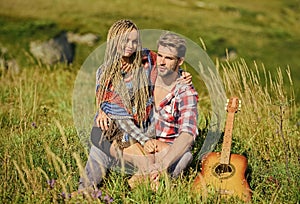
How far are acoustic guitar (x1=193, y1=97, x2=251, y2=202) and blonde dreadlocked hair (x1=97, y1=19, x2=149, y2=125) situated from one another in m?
0.70

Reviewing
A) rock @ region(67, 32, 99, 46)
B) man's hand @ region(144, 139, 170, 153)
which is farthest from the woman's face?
rock @ region(67, 32, 99, 46)

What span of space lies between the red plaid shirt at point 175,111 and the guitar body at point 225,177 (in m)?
0.38

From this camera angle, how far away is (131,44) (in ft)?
14.7

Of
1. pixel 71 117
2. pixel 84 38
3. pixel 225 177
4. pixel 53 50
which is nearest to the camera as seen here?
pixel 225 177

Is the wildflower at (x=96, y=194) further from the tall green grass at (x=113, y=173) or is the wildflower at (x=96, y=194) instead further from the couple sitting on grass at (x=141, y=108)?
the couple sitting on grass at (x=141, y=108)

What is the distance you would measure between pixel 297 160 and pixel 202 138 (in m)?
1.05

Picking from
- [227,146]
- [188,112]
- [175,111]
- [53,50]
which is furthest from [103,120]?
[53,50]

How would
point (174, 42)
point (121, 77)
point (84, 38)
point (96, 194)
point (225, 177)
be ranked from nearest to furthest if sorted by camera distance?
point (96, 194) → point (225, 177) → point (174, 42) → point (121, 77) → point (84, 38)

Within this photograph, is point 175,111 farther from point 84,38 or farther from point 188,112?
point 84,38

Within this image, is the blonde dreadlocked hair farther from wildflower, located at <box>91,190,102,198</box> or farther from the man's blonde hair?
wildflower, located at <box>91,190,102,198</box>

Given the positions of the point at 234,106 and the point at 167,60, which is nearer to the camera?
the point at 167,60

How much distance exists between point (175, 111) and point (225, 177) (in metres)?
0.71

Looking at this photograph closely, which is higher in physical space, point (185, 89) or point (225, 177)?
point (185, 89)

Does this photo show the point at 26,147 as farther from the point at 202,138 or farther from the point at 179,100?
the point at 202,138
